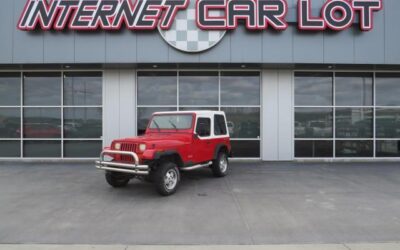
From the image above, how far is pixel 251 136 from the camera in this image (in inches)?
430

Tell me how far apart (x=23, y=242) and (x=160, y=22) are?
26.5 ft

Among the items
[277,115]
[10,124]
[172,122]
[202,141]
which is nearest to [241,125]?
[277,115]

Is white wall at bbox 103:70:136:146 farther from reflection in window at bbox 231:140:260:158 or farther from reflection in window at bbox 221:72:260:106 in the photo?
reflection in window at bbox 231:140:260:158

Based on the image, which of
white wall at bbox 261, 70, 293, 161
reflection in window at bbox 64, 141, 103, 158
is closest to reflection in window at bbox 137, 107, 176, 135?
reflection in window at bbox 64, 141, 103, 158

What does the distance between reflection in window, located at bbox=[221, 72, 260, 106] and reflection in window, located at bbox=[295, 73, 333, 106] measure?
1.77 m

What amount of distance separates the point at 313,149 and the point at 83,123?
32.7ft

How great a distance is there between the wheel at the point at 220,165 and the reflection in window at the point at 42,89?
7572 millimetres

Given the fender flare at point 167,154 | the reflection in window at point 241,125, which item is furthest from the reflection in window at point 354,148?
the fender flare at point 167,154

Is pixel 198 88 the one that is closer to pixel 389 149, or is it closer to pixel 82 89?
pixel 82 89

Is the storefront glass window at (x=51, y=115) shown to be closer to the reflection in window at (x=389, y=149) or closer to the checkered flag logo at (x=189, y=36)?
the checkered flag logo at (x=189, y=36)

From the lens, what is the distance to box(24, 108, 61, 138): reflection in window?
35.8ft

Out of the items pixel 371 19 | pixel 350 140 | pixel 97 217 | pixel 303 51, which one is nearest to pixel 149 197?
pixel 97 217

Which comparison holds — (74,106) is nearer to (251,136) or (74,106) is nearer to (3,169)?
(3,169)

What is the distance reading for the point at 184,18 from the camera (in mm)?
9641
